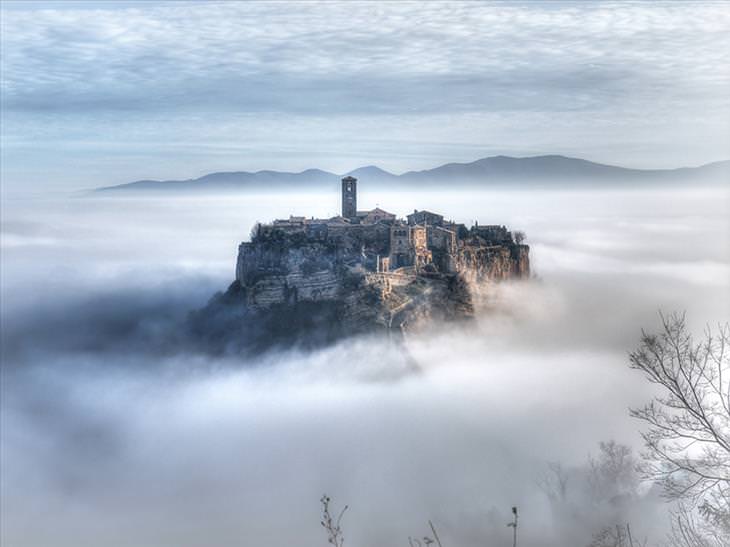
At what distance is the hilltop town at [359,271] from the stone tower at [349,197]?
0.14ft

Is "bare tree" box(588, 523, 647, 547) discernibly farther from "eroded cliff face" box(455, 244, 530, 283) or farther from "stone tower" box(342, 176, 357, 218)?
"stone tower" box(342, 176, 357, 218)

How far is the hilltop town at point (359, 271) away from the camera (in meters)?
32.3

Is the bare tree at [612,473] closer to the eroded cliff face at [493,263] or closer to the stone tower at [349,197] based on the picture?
the eroded cliff face at [493,263]

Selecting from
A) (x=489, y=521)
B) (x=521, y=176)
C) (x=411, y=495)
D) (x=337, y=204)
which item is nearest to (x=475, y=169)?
(x=521, y=176)

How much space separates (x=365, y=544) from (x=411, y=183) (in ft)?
91.3

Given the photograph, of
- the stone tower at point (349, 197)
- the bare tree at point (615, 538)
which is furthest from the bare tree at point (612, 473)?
the stone tower at point (349, 197)

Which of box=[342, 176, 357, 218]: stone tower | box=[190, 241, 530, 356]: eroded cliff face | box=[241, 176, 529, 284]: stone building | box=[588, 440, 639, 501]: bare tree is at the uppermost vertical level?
box=[342, 176, 357, 218]: stone tower

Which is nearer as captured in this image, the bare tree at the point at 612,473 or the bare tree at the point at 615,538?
the bare tree at the point at 615,538

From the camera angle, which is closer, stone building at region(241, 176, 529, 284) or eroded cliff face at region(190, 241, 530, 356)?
eroded cliff face at region(190, 241, 530, 356)

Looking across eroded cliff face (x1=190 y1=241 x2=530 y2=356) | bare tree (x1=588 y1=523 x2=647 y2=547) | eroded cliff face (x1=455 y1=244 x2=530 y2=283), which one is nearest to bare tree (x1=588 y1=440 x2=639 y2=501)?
bare tree (x1=588 y1=523 x2=647 y2=547)

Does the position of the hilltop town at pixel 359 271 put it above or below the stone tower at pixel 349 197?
below

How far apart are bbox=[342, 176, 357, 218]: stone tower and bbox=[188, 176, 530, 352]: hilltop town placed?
0.04 m

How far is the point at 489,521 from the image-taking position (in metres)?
22.2

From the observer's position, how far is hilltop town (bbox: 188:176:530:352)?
32344 mm
